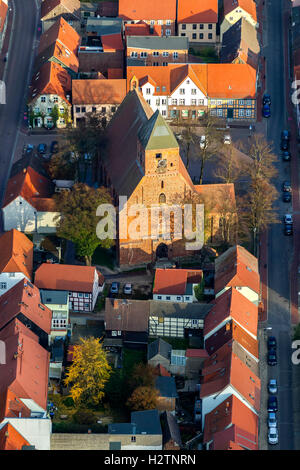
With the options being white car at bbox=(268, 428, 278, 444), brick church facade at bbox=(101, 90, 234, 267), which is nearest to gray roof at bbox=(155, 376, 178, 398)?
white car at bbox=(268, 428, 278, 444)

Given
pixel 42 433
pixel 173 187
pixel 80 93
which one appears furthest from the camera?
pixel 80 93

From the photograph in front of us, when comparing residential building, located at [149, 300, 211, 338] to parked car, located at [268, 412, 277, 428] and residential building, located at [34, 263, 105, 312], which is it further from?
parked car, located at [268, 412, 277, 428]

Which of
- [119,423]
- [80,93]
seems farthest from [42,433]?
[80,93]

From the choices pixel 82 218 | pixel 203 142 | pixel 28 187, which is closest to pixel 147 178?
pixel 82 218

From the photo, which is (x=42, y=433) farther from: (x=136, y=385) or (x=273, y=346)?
(x=273, y=346)

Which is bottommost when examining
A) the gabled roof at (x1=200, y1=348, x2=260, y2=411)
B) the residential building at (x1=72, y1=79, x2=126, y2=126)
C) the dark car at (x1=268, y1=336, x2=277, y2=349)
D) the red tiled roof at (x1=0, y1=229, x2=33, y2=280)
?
the gabled roof at (x1=200, y1=348, x2=260, y2=411)

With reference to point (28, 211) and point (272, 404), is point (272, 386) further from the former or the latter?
point (28, 211)
